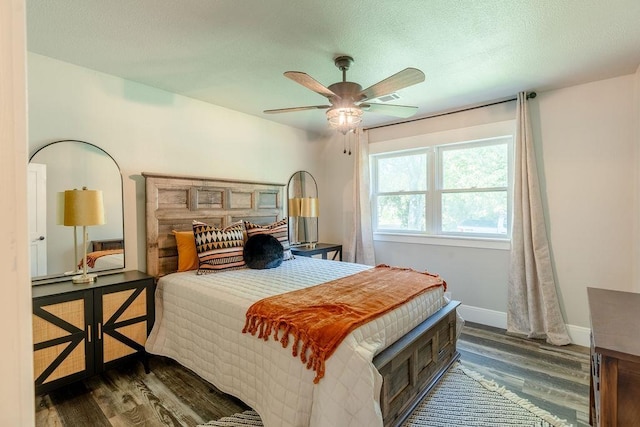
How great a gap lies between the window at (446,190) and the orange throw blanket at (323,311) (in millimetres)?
1548

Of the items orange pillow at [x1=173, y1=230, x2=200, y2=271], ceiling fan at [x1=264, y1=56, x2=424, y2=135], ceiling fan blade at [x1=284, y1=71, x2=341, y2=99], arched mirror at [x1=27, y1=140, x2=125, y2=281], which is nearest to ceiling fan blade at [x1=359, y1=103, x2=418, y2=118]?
ceiling fan at [x1=264, y1=56, x2=424, y2=135]

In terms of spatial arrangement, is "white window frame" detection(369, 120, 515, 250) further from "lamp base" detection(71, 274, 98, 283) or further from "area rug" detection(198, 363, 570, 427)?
"lamp base" detection(71, 274, 98, 283)

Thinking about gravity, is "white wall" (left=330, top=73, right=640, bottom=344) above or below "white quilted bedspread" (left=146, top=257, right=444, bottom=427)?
above

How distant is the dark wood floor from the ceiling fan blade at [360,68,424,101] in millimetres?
2291

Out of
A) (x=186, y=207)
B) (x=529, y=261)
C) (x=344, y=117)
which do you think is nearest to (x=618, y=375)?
(x=344, y=117)

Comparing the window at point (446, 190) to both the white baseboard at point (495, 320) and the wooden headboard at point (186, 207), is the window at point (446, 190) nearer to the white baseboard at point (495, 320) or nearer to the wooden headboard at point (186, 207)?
the white baseboard at point (495, 320)

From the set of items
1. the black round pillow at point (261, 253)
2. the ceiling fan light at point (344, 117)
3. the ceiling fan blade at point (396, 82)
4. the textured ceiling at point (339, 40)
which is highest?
the textured ceiling at point (339, 40)

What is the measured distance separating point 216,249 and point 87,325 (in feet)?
3.43

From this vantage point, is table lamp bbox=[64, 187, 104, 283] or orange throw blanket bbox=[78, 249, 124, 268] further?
orange throw blanket bbox=[78, 249, 124, 268]

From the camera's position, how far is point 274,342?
1.68 meters

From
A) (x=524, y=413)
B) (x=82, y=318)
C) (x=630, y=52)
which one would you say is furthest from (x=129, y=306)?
(x=630, y=52)

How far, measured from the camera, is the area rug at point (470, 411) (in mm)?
1884

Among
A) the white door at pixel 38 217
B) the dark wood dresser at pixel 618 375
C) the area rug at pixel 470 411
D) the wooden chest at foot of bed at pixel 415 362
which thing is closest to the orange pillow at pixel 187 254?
the white door at pixel 38 217

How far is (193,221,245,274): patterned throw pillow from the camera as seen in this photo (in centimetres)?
272
